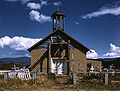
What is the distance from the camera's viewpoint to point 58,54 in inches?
1030

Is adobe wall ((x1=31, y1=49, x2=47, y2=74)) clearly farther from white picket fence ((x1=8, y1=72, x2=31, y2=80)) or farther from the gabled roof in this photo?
white picket fence ((x1=8, y1=72, x2=31, y2=80))

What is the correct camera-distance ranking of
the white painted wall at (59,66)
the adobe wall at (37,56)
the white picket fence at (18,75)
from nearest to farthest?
the white picket fence at (18,75) < the adobe wall at (37,56) < the white painted wall at (59,66)

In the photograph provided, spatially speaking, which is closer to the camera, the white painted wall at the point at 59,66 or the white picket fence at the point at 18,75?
the white picket fence at the point at 18,75

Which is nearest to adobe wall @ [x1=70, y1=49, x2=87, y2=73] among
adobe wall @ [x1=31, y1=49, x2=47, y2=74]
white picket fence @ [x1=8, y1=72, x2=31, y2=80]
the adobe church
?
the adobe church

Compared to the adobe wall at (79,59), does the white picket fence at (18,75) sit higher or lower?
lower

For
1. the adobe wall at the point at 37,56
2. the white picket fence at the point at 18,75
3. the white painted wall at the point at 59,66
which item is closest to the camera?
the white picket fence at the point at 18,75

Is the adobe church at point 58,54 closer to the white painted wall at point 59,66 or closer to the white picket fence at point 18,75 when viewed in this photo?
the white painted wall at point 59,66

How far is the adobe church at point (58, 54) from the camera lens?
85.6 feet

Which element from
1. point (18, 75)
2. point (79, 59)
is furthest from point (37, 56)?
point (18, 75)

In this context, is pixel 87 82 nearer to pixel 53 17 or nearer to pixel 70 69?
pixel 70 69

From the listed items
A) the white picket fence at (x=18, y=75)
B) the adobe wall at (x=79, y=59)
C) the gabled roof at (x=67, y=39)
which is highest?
the gabled roof at (x=67, y=39)

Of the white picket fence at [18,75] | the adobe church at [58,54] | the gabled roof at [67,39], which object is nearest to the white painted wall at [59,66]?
the adobe church at [58,54]

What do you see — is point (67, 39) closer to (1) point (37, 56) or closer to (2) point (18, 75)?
(1) point (37, 56)

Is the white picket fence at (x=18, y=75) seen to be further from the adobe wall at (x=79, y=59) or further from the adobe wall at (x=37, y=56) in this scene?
the adobe wall at (x=79, y=59)
